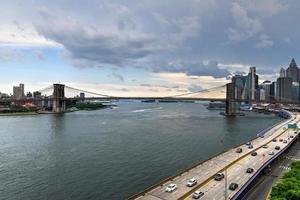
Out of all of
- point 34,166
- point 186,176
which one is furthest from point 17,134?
point 186,176

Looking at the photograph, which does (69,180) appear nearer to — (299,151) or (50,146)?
(50,146)

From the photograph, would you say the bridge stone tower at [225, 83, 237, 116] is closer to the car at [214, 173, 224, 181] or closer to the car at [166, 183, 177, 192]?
the car at [214, 173, 224, 181]

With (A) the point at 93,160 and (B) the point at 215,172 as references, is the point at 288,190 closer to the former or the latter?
(B) the point at 215,172

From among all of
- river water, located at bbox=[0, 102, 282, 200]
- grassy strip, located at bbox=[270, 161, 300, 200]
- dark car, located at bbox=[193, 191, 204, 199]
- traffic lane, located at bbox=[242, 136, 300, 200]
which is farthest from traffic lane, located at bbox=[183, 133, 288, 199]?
river water, located at bbox=[0, 102, 282, 200]

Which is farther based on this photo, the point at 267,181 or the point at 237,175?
the point at 267,181

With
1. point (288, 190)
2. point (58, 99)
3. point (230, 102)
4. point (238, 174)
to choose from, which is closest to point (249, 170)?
point (238, 174)

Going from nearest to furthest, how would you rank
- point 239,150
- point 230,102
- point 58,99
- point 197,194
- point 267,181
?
point 197,194 → point 267,181 → point 239,150 → point 230,102 → point 58,99

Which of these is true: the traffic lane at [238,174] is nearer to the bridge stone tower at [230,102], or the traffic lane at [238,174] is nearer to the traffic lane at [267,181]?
the traffic lane at [267,181]

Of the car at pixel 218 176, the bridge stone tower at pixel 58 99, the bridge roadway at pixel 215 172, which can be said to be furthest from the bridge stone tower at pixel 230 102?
the car at pixel 218 176
